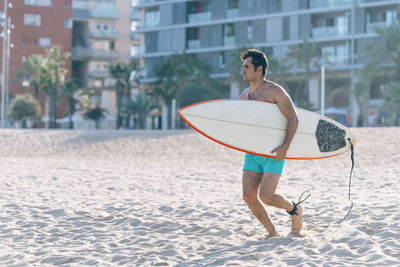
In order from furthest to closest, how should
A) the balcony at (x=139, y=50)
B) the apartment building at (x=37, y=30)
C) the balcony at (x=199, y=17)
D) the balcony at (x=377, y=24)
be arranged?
the apartment building at (x=37, y=30), the balcony at (x=139, y=50), the balcony at (x=199, y=17), the balcony at (x=377, y=24)

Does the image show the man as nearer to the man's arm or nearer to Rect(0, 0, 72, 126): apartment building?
the man's arm

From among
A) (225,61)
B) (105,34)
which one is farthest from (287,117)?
(105,34)

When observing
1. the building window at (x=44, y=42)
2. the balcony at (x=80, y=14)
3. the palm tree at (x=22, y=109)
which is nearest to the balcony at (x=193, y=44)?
the palm tree at (x=22, y=109)

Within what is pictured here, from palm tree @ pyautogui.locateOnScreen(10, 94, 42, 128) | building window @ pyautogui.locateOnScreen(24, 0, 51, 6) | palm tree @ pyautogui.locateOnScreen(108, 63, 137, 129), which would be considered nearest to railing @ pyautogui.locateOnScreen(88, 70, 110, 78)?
building window @ pyautogui.locateOnScreen(24, 0, 51, 6)

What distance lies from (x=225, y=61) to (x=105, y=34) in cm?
2554

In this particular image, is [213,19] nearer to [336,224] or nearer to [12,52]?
[12,52]

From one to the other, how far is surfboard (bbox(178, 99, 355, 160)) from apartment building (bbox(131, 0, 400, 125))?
3692 cm

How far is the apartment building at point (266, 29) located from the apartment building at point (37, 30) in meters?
16.2

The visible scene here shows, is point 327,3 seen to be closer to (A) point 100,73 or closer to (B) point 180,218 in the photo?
(A) point 100,73

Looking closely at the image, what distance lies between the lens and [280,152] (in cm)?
535

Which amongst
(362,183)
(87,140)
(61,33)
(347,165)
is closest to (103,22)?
(61,33)

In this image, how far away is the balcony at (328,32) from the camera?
45156 millimetres

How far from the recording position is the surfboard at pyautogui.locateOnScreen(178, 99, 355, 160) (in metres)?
5.48

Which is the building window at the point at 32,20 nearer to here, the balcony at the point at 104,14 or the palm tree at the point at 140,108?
the balcony at the point at 104,14
